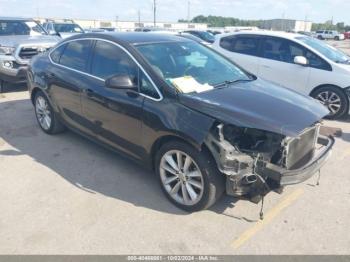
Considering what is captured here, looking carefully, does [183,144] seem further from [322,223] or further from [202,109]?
[322,223]

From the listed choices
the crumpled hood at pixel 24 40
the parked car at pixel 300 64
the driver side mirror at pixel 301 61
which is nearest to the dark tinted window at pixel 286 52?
the parked car at pixel 300 64

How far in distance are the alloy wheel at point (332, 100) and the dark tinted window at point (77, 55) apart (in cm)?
499

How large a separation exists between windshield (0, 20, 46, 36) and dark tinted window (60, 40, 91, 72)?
602 centimetres

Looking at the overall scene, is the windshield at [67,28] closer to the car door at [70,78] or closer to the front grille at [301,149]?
the car door at [70,78]

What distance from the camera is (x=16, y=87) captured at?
9.74 m

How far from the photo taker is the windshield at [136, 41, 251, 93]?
12.0ft

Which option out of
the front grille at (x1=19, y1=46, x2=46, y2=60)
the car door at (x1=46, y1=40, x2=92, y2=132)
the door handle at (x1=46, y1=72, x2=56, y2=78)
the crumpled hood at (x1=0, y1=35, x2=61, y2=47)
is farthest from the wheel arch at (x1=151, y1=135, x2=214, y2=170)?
the crumpled hood at (x1=0, y1=35, x2=61, y2=47)

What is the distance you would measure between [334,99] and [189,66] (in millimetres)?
4276

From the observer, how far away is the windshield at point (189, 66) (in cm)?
365

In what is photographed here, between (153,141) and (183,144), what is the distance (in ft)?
1.47

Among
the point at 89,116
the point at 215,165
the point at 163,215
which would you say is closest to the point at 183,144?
the point at 215,165

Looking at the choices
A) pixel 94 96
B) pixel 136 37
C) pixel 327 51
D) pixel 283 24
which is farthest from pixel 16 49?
pixel 283 24

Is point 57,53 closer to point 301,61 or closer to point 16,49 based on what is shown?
point 16,49

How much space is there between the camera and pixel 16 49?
851 centimetres
